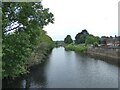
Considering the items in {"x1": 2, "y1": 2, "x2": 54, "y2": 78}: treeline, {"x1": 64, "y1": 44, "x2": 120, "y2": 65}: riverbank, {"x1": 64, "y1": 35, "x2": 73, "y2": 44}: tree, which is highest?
{"x1": 64, "y1": 35, "x2": 73, "y2": 44}: tree

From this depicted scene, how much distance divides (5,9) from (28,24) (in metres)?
1.76

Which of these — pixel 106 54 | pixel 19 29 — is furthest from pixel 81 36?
pixel 19 29

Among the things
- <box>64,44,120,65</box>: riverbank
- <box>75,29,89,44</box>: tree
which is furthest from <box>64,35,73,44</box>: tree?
<box>64,44,120,65</box>: riverbank

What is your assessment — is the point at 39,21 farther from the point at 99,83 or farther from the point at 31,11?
the point at 99,83

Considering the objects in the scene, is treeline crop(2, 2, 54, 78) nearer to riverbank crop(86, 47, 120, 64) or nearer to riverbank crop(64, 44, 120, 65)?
riverbank crop(64, 44, 120, 65)

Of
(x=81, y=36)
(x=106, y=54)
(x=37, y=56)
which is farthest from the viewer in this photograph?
(x=81, y=36)

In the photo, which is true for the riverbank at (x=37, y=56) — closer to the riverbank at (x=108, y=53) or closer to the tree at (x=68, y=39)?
the riverbank at (x=108, y=53)

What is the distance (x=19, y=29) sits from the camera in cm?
1744

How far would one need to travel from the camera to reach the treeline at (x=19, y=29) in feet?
52.6

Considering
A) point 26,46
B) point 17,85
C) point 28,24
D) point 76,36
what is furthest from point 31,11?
point 76,36

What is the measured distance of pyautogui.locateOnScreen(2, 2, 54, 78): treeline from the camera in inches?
631

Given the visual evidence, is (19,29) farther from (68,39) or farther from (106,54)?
(68,39)

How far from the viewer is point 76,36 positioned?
150750 millimetres

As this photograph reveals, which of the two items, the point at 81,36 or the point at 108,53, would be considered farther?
the point at 81,36
